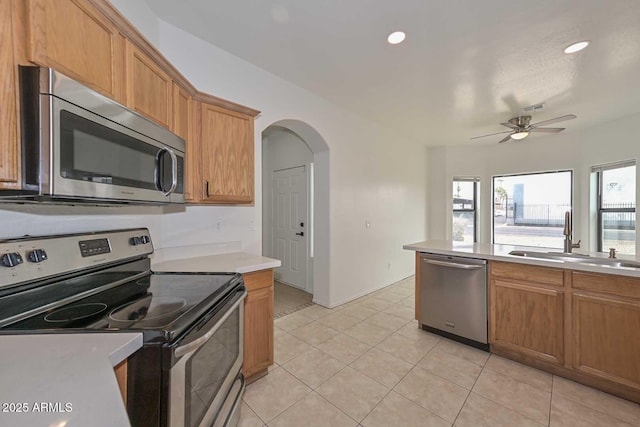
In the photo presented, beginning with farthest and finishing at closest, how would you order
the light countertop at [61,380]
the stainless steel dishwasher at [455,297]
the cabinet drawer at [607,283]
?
the stainless steel dishwasher at [455,297], the cabinet drawer at [607,283], the light countertop at [61,380]

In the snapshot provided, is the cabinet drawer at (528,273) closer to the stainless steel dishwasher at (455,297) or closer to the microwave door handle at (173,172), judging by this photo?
the stainless steel dishwasher at (455,297)

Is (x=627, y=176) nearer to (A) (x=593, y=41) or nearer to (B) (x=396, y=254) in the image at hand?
(A) (x=593, y=41)

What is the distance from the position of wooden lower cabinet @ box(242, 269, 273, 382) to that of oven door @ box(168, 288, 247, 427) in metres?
0.33

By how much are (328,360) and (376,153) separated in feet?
10.3

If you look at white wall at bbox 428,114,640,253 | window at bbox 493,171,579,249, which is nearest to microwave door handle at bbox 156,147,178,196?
white wall at bbox 428,114,640,253

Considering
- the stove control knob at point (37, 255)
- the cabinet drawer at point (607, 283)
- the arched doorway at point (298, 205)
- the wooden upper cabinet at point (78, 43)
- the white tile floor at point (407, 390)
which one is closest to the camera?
the wooden upper cabinet at point (78, 43)

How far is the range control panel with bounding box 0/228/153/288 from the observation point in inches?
37.9

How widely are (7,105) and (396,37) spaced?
2365 mm

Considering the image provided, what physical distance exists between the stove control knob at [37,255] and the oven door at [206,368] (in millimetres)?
703

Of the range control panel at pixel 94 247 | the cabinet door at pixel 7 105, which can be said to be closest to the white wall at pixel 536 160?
the range control panel at pixel 94 247

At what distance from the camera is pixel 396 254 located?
4.75 meters

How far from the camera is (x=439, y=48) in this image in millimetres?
2285

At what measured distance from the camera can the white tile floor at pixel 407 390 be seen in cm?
167

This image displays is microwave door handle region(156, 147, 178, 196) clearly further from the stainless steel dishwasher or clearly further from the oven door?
the stainless steel dishwasher
